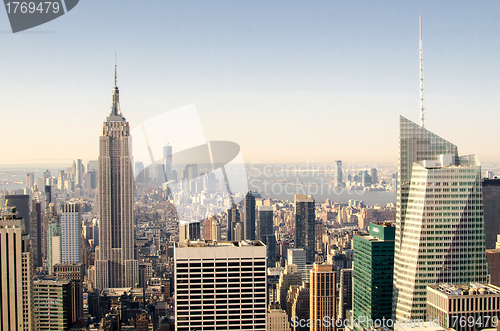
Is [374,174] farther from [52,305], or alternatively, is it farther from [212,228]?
[52,305]

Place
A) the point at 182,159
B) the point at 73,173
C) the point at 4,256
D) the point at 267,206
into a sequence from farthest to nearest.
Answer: the point at 267,206
the point at 73,173
the point at 4,256
the point at 182,159

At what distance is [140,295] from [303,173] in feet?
29.7

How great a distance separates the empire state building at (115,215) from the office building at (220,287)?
12.8m

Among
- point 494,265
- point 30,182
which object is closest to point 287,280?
point 494,265

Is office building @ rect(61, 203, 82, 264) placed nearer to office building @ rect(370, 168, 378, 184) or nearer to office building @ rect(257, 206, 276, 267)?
office building @ rect(257, 206, 276, 267)

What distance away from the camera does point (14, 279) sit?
31.2ft

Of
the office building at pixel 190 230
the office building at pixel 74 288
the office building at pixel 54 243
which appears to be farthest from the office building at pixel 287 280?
the office building at pixel 54 243

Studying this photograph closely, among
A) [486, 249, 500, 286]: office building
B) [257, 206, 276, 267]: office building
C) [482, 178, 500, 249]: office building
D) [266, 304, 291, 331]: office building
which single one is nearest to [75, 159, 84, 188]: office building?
[257, 206, 276, 267]: office building

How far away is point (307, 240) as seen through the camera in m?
21.0

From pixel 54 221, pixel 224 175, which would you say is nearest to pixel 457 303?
pixel 224 175

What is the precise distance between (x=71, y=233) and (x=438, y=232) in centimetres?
1601

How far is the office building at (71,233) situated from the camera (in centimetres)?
2023

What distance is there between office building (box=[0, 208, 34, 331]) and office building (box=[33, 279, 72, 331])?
2.74 metres

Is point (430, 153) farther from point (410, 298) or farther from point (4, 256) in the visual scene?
point (4, 256)
